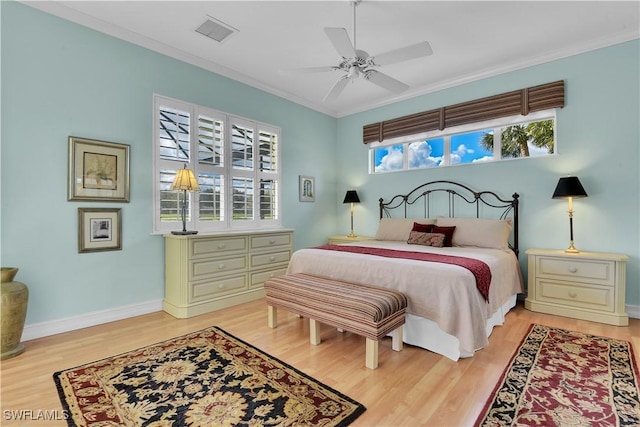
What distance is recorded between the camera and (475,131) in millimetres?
4367

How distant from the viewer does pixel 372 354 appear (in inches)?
86.7

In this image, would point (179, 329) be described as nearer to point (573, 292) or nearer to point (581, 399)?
point (581, 399)

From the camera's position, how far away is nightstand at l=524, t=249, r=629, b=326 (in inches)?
119

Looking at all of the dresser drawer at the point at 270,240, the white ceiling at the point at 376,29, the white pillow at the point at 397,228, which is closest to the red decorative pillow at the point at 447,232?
the white pillow at the point at 397,228

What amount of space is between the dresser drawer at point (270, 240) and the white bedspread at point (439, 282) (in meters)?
0.91

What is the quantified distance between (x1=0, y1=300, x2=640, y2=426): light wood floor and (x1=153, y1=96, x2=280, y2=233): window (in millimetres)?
1265

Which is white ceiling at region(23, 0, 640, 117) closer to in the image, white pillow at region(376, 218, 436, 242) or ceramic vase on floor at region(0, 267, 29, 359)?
white pillow at region(376, 218, 436, 242)

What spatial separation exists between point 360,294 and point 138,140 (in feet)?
9.67

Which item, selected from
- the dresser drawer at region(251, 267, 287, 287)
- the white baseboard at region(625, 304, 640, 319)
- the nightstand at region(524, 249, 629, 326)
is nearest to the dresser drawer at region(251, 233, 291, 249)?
the dresser drawer at region(251, 267, 287, 287)

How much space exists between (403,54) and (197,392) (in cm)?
296

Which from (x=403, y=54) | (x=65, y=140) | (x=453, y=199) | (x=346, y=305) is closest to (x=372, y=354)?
(x=346, y=305)

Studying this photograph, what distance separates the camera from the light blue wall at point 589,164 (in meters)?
3.28

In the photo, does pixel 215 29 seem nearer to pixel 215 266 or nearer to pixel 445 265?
pixel 215 266

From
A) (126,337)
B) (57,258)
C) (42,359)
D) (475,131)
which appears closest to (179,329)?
(126,337)
